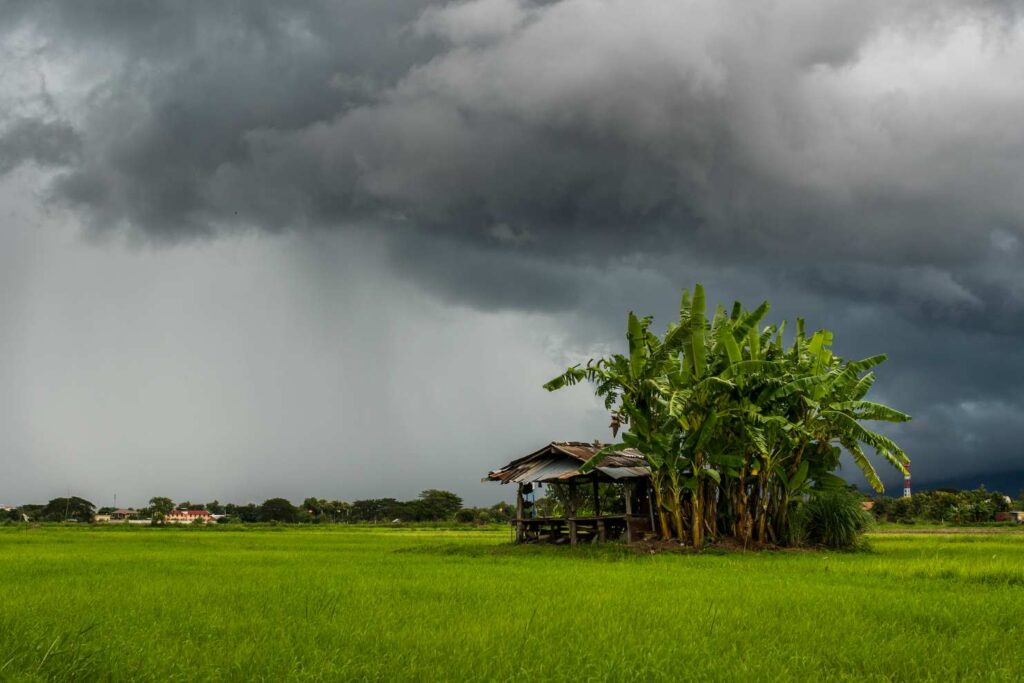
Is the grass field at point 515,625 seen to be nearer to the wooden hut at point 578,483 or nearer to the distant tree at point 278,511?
the wooden hut at point 578,483

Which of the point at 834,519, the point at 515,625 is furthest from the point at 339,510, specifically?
the point at 515,625

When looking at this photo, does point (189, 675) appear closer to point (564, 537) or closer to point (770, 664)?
point (770, 664)

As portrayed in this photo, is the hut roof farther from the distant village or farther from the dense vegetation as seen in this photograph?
the distant village

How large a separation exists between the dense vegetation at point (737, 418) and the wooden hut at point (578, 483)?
1739 mm

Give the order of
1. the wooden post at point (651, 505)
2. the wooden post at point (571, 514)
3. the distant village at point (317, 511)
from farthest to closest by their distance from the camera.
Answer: the distant village at point (317, 511) < the wooden post at point (651, 505) < the wooden post at point (571, 514)

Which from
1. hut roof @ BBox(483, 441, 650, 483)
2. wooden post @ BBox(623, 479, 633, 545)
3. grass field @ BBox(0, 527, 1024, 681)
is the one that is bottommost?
grass field @ BBox(0, 527, 1024, 681)

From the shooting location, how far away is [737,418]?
20281 millimetres

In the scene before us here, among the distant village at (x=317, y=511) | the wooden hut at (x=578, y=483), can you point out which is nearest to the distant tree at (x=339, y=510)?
the distant village at (x=317, y=511)

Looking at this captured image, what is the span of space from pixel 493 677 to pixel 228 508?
114748 mm

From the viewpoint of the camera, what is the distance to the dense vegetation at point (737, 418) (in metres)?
19.9

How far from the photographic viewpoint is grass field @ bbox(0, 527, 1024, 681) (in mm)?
5586

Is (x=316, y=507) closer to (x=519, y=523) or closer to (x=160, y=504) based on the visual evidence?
(x=160, y=504)

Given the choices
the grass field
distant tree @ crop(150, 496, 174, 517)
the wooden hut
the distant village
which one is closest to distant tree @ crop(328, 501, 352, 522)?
the distant village

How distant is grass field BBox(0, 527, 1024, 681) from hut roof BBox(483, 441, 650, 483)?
30.9 feet
